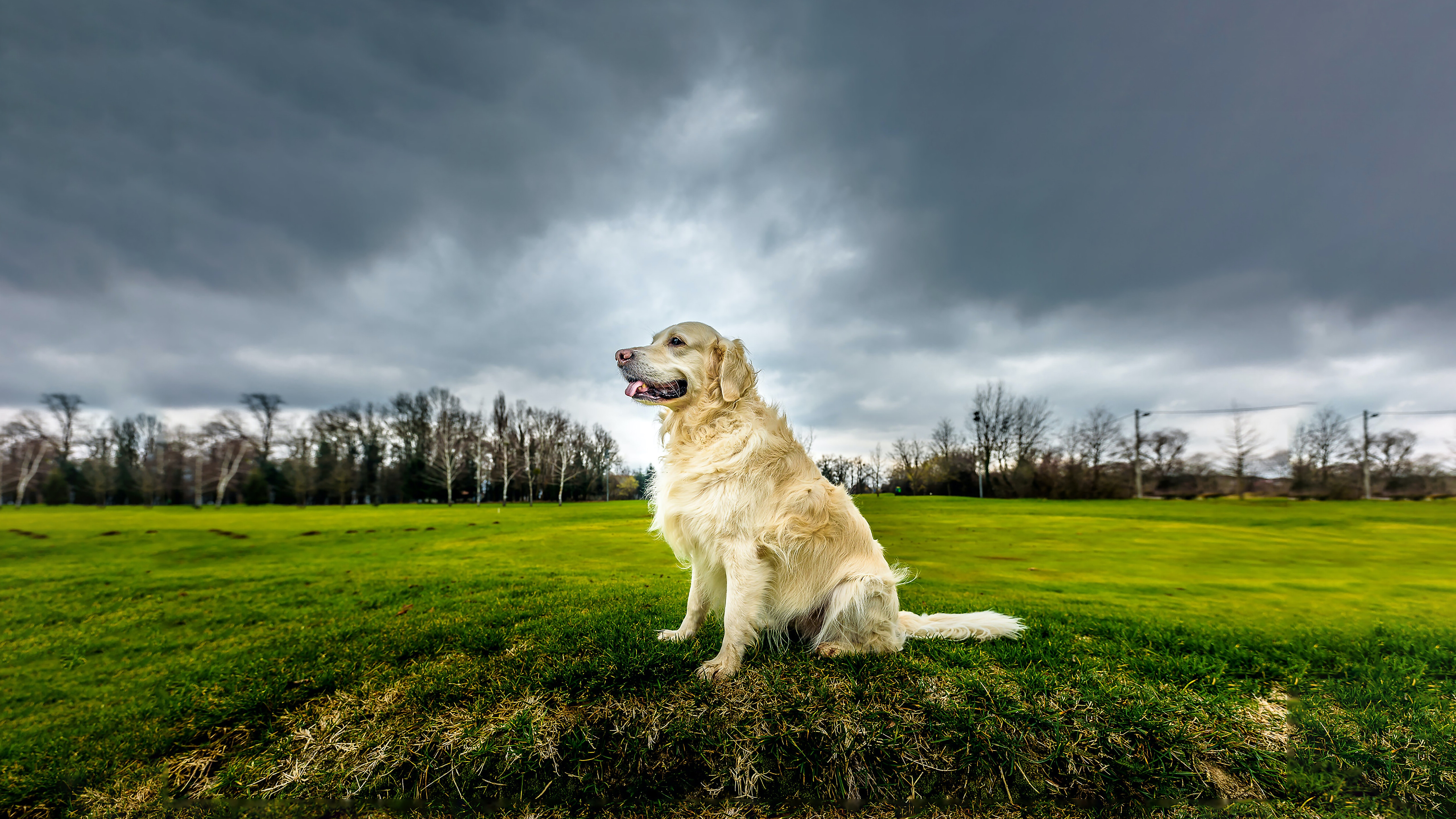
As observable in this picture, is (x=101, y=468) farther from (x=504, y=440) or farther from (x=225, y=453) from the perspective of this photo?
(x=504, y=440)

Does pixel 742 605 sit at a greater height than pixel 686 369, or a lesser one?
lesser

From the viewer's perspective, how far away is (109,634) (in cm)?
430

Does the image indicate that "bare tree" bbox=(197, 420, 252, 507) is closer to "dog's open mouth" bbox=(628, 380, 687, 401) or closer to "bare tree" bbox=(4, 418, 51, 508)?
"bare tree" bbox=(4, 418, 51, 508)

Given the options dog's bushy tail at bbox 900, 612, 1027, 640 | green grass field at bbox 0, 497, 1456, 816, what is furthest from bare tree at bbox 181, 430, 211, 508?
dog's bushy tail at bbox 900, 612, 1027, 640

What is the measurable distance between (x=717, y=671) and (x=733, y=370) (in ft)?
7.13

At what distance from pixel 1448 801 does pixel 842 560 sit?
3.15 m

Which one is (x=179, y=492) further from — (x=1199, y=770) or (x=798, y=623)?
(x=1199, y=770)

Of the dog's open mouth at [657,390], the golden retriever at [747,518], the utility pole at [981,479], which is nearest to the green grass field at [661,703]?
the golden retriever at [747,518]

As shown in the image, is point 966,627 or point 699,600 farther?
point 966,627

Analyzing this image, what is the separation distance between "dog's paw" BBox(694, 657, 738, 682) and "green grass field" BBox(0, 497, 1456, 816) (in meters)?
0.07

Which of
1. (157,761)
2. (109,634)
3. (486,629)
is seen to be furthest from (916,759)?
(109,634)

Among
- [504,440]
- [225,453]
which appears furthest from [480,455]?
[225,453]

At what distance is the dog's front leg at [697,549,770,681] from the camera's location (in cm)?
345

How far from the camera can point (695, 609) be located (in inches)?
159
